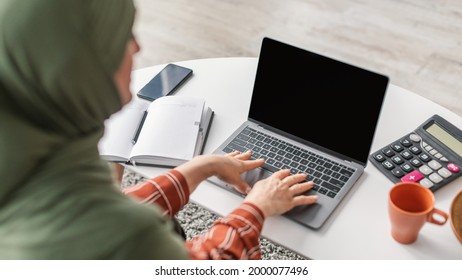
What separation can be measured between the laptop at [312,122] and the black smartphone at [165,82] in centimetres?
27

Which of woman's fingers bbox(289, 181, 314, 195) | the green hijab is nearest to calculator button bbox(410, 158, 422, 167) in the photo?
woman's fingers bbox(289, 181, 314, 195)

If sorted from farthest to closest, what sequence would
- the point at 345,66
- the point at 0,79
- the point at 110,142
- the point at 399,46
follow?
the point at 399,46, the point at 110,142, the point at 345,66, the point at 0,79

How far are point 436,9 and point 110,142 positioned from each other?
227 cm

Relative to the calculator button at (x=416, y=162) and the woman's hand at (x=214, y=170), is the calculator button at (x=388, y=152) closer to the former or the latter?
the calculator button at (x=416, y=162)

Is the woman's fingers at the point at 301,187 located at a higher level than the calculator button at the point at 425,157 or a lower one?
lower

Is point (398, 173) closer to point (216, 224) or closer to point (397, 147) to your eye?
point (397, 147)

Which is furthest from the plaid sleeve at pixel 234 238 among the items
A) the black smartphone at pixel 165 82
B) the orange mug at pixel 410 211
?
the black smartphone at pixel 165 82

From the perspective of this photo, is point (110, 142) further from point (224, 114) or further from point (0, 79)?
point (0, 79)

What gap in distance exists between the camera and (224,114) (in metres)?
1.28

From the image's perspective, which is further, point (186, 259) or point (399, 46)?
point (399, 46)

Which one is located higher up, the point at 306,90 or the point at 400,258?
the point at 306,90

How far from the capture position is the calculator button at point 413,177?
1.05 metres

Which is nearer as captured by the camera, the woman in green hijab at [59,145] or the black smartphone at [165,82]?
the woman in green hijab at [59,145]

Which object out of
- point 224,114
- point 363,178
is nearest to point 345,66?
point 363,178
